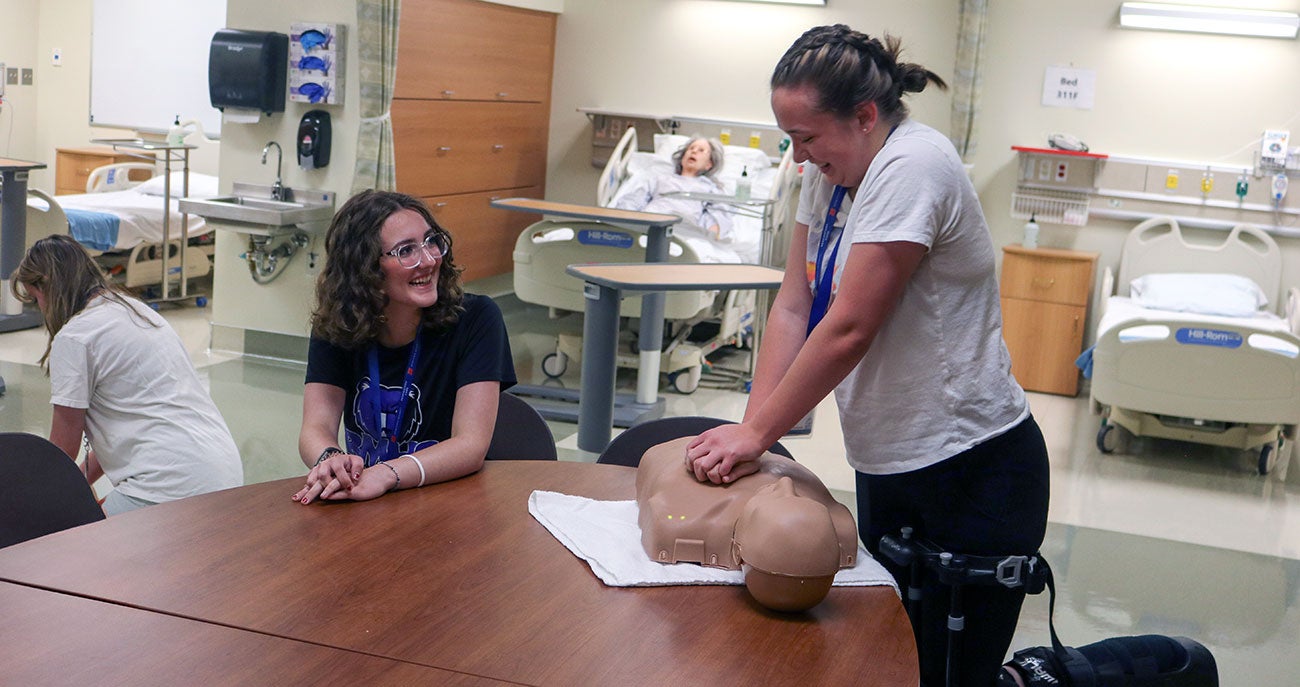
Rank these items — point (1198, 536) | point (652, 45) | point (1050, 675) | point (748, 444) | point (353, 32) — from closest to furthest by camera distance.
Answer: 1. point (748, 444)
2. point (1050, 675)
3. point (1198, 536)
4. point (353, 32)
5. point (652, 45)

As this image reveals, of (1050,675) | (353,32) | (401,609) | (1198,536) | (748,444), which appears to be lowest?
(1198,536)

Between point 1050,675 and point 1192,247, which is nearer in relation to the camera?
point 1050,675

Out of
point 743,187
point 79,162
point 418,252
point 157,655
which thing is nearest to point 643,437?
point 418,252

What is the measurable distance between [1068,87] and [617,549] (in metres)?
6.14

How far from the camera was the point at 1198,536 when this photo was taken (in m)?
4.54

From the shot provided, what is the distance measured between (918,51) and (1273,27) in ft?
6.41

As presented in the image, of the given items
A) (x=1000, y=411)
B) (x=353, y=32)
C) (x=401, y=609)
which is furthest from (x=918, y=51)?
(x=401, y=609)

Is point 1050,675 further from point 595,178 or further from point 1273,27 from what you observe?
point 595,178

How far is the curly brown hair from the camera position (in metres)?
2.26

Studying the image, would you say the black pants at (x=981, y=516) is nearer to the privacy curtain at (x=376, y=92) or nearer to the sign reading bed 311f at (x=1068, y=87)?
the privacy curtain at (x=376, y=92)

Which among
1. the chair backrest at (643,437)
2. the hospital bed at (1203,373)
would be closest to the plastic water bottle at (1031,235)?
the hospital bed at (1203,373)

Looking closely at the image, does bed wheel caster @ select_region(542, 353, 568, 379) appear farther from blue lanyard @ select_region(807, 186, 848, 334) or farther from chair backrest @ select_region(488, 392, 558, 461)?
blue lanyard @ select_region(807, 186, 848, 334)

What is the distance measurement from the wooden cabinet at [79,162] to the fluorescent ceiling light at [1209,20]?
7435 mm

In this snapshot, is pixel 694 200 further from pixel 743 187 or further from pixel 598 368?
pixel 598 368
